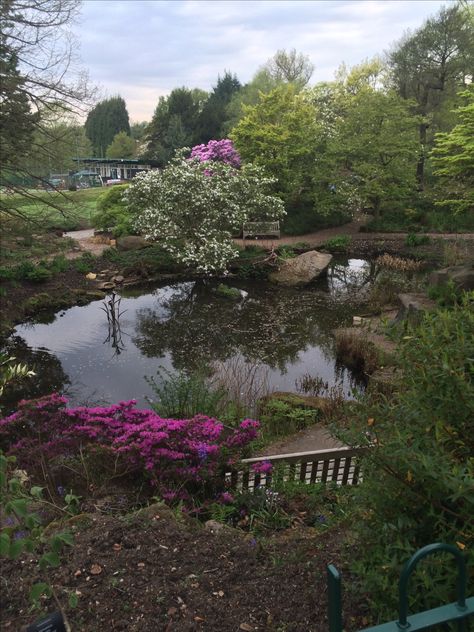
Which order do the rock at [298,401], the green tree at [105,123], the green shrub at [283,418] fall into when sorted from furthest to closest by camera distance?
the green tree at [105,123], the rock at [298,401], the green shrub at [283,418]

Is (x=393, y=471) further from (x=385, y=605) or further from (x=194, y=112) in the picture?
(x=194, y=112)

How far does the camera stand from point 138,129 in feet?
260

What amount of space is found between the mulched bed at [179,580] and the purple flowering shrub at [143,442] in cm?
93

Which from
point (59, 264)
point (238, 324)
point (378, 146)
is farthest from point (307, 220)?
point (238, 324)

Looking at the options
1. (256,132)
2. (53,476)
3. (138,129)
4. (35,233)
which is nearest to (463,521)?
(53,476)

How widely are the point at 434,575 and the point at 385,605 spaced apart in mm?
295

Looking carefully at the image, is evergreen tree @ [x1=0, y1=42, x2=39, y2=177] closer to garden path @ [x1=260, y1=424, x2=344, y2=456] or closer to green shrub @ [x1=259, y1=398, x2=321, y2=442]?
green shrub @ [x1=259, y1=398, x2=321, y2=442]

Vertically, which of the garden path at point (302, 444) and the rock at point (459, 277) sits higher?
the rock at point (459, 277)

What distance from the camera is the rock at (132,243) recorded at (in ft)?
51.3

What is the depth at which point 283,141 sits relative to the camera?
58.6ft

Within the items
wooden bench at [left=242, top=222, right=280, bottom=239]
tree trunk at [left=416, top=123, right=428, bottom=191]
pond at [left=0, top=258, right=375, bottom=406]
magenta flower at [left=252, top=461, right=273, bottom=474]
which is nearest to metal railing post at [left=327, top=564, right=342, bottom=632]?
magenta flower at [left=252, top=461, right=273, bottom=474]

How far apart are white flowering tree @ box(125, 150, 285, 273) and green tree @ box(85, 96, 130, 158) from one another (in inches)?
2157

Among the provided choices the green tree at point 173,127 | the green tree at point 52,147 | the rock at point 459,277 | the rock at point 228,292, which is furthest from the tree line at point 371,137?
the green tree at point 173,127

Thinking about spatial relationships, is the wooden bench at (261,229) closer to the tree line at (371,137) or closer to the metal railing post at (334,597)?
the tree line at (371,137)
